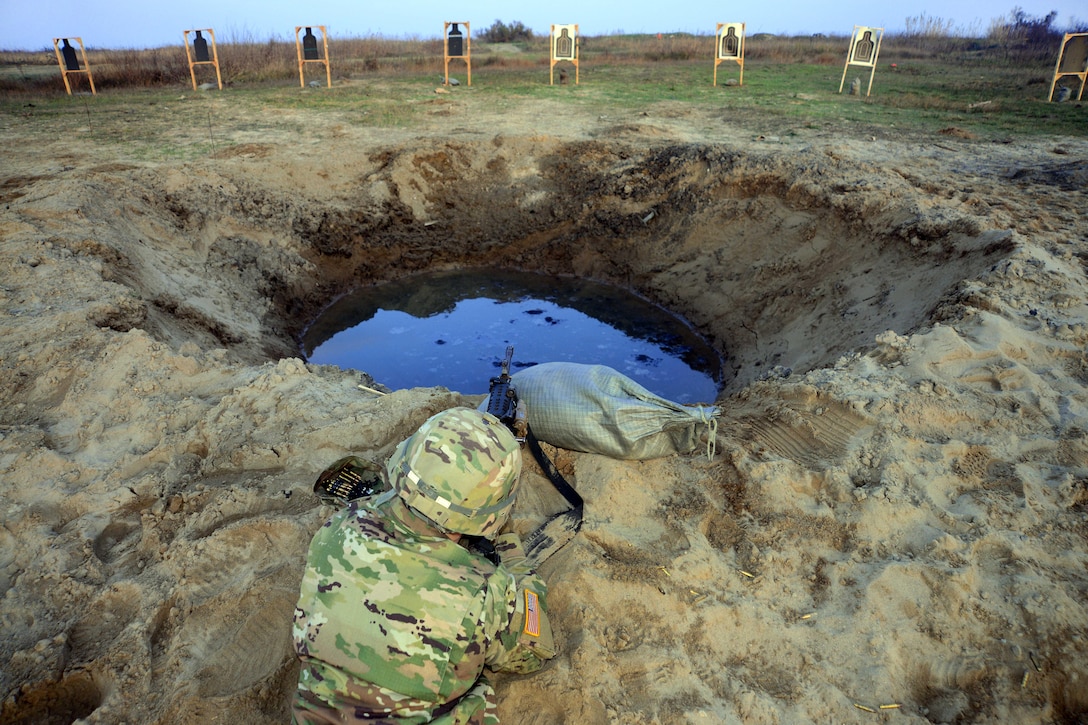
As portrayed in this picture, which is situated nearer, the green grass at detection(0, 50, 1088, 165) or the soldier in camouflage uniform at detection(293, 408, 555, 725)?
the soldier in camouflage uniform at detection(293, 408, 555, 725)

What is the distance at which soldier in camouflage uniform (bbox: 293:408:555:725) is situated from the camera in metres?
1.77

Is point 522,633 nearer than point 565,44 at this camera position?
Yes

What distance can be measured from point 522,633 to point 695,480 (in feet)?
4.39

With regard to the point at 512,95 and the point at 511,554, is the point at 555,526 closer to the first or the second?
the point at 511,554

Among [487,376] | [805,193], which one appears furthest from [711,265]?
[487,376]

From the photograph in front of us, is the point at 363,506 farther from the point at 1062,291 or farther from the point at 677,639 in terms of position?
the point at 1062,291

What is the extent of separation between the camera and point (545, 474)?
307cm

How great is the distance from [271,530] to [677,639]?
1.75 m

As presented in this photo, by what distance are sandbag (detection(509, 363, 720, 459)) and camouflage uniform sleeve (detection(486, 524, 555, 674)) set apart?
3.41 ft

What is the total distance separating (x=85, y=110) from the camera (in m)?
10.8

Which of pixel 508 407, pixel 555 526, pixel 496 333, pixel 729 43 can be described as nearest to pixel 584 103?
pixel 729 43

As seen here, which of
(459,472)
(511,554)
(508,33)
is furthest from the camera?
(508,33)

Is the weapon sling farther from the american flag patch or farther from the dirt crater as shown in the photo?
the dirt crater

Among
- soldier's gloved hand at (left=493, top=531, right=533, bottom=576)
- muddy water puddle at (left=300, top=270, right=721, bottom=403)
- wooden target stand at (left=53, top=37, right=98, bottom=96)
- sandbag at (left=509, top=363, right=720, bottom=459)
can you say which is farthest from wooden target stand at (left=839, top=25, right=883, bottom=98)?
wooden target stand at (left=53, top=37, right=98, bottom=96)
